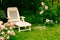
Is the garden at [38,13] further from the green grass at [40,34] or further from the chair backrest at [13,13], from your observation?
the chair backrest at [13,13]

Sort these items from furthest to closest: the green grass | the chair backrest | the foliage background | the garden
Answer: the foliage background
the chair backrest
the garden
the green grass

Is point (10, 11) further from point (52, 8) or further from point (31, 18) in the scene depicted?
point (52, 8)

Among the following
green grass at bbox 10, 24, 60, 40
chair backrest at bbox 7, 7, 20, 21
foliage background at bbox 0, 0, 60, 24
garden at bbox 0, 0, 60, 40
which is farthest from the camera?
foliage background at bbox 0, 0, 60, 24

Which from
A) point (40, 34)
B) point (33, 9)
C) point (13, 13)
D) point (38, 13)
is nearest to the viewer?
point (40, 34)

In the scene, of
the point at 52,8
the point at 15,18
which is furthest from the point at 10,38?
the point at 52,8

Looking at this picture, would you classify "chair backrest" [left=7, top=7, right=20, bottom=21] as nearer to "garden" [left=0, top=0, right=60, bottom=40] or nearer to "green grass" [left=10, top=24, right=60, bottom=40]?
"garden" [left=0, top=0, right=60, bottom=40]

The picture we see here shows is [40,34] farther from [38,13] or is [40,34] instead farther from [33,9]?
[33,9]

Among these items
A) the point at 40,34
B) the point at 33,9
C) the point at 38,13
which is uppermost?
the point at 33,9

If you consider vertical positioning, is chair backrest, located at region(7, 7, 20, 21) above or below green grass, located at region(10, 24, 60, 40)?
above

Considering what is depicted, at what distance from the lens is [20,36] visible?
1145cm

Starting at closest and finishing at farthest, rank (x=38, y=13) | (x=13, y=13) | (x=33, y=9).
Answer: (x=13, y=13) < (x=38, y=13) < (x=33, y=9)

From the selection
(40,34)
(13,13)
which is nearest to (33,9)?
(13,13)

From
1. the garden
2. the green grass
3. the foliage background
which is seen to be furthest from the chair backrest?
the green grass

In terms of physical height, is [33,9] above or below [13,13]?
above
